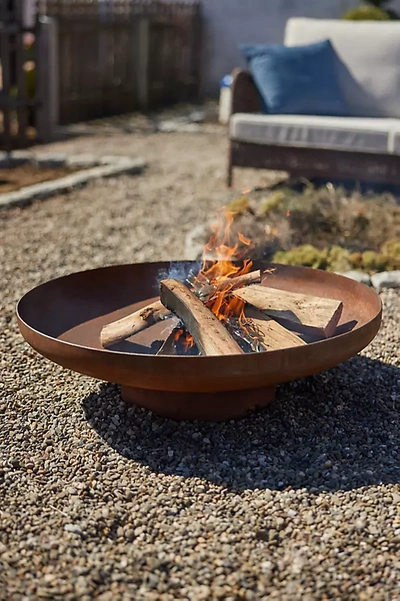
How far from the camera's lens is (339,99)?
6.28 m

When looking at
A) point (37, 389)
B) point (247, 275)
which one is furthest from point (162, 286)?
point (37, 389)

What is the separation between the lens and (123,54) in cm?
1036

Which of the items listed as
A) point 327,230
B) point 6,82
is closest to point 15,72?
point 6,82

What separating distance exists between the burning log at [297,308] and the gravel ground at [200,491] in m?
0.30

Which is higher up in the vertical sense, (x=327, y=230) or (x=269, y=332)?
(x=269, y=332)

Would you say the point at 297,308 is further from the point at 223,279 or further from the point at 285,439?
the point at 285,439

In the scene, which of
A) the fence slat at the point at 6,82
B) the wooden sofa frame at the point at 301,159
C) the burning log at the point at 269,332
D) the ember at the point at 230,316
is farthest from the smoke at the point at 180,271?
the fence slat at the point at 6,82

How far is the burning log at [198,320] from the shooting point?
260 cm

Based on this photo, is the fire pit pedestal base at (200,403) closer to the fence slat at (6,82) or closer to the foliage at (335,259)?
the foliage at (335,259)

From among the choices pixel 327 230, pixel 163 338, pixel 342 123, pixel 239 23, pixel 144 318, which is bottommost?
pixel 327 230

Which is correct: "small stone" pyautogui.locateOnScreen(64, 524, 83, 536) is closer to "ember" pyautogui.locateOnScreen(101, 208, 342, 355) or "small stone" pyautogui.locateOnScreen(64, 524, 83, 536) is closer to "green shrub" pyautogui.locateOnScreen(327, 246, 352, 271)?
"ember" pyautogui.locateOnScreen(101, 208, 342, 355)

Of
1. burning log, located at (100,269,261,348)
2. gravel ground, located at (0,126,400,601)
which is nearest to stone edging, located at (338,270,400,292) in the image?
gravel ground, located at (0,126,400,601)

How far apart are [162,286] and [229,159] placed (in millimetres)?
3441

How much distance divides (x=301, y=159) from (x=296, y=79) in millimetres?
732
